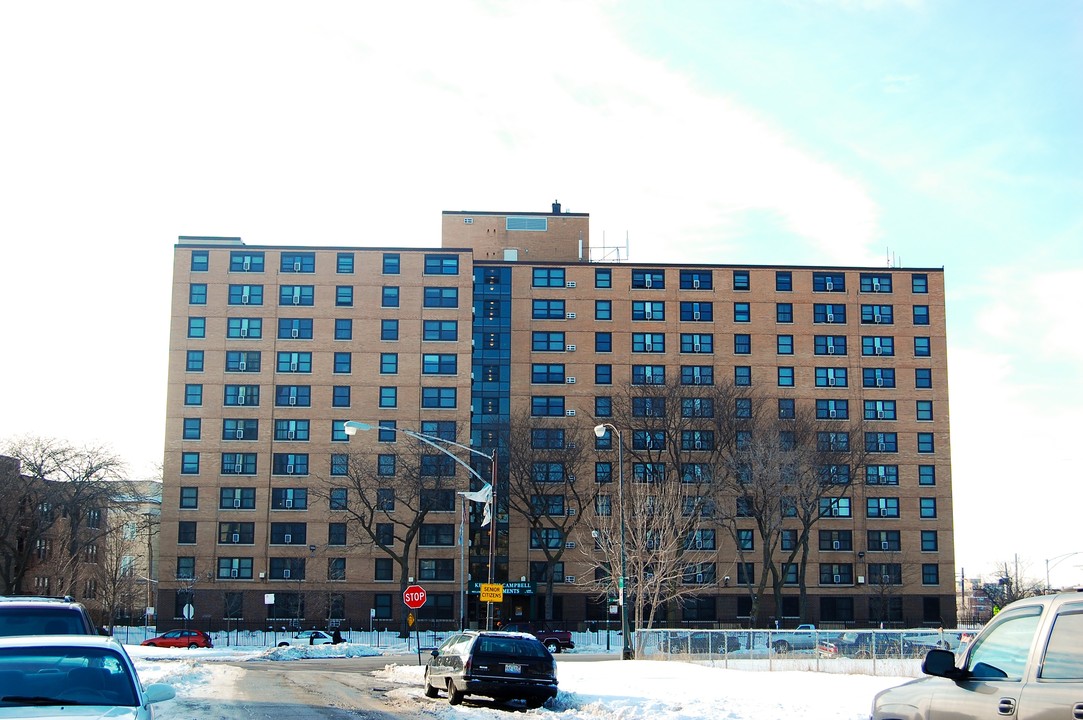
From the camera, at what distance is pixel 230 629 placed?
77.3 meters

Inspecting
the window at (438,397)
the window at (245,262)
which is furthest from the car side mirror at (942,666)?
the window at (245,262)

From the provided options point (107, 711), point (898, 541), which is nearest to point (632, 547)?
point (898, 541)

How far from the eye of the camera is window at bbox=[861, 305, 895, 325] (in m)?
85.7

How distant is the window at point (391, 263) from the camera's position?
82.8 meters

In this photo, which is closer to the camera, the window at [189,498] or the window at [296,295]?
the window at [189,498]

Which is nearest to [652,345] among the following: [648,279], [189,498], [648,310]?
[648,310]

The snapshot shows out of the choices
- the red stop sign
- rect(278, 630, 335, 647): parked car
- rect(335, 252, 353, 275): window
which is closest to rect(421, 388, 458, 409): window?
rect(335, 252, 353, 275): window

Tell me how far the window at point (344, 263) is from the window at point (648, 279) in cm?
2121

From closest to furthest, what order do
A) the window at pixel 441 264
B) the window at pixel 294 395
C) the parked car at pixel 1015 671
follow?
the parked car at pixel 1015 671
the window at pixel 294 395
the window at pixel 441 264

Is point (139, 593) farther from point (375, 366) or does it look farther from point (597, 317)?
point (597, 317)

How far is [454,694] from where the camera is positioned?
23281 mm

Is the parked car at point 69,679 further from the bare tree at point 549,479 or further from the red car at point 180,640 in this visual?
the bare tree at point 549,479

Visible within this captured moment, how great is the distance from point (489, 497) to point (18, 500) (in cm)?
3730

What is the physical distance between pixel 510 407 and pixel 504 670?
6122cm
